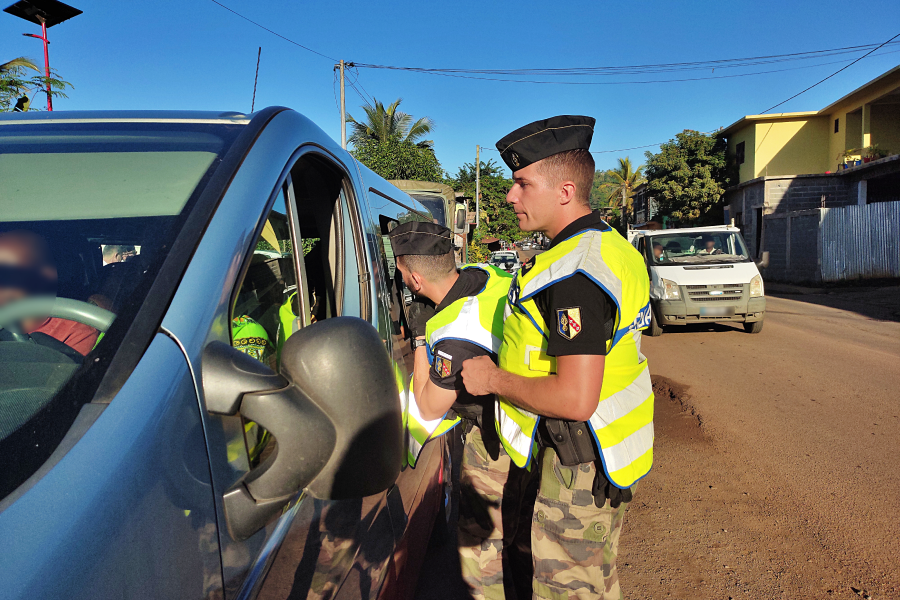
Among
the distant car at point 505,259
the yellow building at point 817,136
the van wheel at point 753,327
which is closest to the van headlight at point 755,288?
the van wheel at point 753,327

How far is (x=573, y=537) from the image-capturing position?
1.82m

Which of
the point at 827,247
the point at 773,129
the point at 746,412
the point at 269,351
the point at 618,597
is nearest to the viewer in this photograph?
the point at 269,351

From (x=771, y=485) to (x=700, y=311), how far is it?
221 inches

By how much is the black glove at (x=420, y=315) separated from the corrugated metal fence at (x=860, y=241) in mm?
Answer: 18986

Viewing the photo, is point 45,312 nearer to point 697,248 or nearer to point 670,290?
point 670,290

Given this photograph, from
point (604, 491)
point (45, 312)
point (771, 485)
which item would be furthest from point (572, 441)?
point (771, 485)

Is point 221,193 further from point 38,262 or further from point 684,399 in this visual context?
point 684,399

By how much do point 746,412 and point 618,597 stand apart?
398 cm

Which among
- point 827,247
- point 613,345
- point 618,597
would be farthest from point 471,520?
point 827,247

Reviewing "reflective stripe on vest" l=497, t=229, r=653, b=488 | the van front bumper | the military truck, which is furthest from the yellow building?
"reflective stripe on vest" l=497, t=229, r=653, b=488

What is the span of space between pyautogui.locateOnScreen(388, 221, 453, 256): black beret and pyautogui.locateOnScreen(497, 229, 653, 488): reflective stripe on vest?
1.60ft

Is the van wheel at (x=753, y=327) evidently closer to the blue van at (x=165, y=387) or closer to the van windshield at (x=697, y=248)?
the van windshield at (x=697, y=248)

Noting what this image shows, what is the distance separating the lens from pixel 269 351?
155cm

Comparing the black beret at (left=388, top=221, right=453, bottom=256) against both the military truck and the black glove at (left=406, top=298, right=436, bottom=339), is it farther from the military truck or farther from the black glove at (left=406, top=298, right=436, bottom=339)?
the military truck
